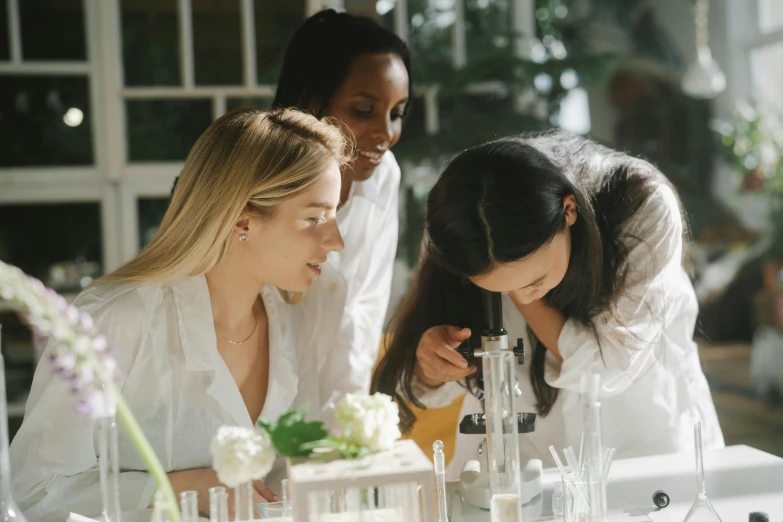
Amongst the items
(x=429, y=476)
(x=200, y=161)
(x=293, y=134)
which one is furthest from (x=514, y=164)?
(x=429, y=476)

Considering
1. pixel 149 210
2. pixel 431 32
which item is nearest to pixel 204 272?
pixel 149 210

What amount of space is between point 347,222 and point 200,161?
2.22 ft

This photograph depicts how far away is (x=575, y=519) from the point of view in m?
1.37

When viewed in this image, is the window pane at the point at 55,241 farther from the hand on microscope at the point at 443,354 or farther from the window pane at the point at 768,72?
the window pane at the point at 768,72

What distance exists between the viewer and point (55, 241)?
3.87 meters

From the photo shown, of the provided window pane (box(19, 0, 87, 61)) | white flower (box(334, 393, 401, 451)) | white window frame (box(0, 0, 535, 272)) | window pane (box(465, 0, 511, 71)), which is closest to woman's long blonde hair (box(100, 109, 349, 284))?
white flower (box(334, 393, 401, 451))

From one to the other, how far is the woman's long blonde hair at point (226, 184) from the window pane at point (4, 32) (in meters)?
2.54

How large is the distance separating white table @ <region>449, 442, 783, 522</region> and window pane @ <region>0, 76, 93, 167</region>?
284 centimetres

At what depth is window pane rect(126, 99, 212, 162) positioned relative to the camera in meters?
3.77

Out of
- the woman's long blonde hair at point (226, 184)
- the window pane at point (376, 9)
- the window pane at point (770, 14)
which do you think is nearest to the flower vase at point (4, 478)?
the woman's long blonde hair at point (226, 184)

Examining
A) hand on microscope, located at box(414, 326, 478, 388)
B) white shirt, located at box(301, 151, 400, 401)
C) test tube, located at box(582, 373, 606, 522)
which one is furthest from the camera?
white shirt, located at box(301, 151, 400, 401)

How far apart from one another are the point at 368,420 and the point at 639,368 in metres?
0.91

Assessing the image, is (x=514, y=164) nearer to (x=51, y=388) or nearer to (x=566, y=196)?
(x=566, y=196)

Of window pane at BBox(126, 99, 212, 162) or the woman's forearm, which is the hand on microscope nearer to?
the woman's forearm
